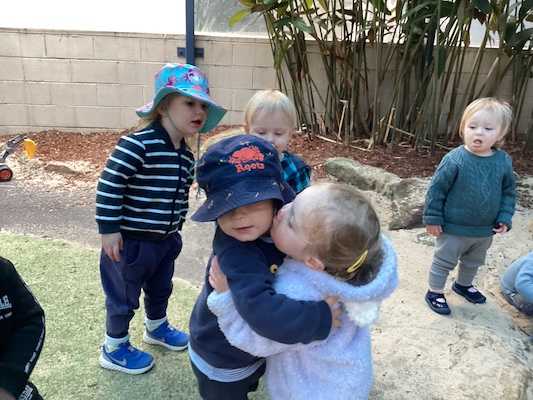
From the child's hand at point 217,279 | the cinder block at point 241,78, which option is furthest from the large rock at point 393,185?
the child's hand at point 217,279

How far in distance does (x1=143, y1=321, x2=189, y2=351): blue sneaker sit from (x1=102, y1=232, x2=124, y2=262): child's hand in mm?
588

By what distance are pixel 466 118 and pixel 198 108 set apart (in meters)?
1.46

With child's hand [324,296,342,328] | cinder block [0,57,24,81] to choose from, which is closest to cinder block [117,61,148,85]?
cinder block [0,57,24,81]

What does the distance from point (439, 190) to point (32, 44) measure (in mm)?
4954

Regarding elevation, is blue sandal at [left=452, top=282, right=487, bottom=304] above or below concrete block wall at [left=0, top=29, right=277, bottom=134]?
below

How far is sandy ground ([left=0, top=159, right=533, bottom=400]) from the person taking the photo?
2.19 m

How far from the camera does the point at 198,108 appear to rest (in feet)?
6.56

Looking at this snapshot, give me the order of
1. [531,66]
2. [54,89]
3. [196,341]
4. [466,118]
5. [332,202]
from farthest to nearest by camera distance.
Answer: [54,89] < [531,66] < [466,118] < [196,341] < [332,202]

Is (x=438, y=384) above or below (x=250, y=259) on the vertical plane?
below

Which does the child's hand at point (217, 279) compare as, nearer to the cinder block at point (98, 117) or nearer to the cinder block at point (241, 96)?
the cinder block at point (241, 96)

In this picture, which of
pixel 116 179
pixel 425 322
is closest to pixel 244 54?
pixel 425 322

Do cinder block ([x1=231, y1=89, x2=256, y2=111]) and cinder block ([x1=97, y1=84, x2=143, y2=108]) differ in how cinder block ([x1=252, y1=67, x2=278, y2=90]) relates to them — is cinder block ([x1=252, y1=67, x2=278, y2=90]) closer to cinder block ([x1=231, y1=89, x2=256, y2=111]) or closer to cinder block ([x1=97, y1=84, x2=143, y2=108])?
cinder block ([x1=231, y1=89, x2=256, y2=111])

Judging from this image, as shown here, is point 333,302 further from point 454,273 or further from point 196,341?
point 454,273

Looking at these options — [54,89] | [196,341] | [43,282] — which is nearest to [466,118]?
[196,341]
